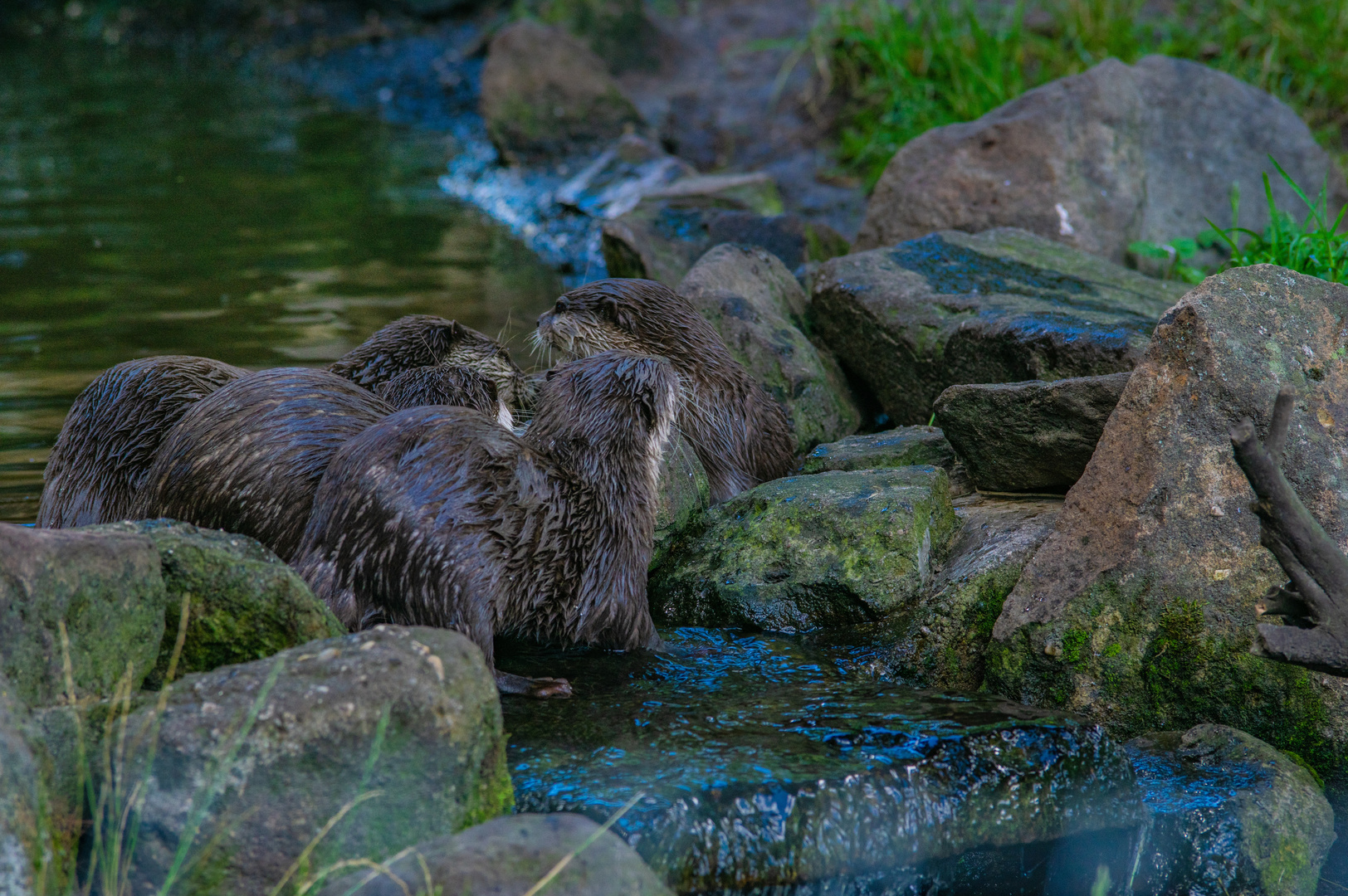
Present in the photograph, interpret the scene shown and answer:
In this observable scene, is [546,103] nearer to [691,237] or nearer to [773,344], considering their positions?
[691,237]

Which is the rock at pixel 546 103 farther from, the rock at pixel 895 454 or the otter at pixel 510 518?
the otter at pixel 510 518

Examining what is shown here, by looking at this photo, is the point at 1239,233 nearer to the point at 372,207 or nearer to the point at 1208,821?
the point at 1208,821

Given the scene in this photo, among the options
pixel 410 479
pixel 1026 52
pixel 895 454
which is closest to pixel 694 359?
pixel 895 454

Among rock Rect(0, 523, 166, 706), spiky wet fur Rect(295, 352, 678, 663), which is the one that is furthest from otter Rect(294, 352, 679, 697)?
rock Rect(0, 523, 166, 706)

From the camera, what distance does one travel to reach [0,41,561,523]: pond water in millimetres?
6539

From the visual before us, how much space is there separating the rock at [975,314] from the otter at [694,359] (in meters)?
0.64

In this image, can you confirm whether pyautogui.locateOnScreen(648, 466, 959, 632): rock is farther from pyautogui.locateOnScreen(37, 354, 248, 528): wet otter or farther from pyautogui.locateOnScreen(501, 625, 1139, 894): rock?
pyautogui.locateOnScreen(37, 354, 248, 528): wet otter

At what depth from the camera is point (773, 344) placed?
517 centimetres

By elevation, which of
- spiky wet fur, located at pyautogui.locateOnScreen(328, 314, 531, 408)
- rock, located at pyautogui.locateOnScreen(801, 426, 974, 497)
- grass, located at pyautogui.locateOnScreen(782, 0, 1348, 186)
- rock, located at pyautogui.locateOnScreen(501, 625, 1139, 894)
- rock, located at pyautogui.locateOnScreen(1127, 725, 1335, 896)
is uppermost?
grass, located at pyautogui.locateOnScreen(782, 0, 1348, 186)

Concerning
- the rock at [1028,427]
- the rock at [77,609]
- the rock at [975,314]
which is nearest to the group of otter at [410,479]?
the rock at [77,609]

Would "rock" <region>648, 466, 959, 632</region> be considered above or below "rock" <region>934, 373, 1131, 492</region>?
below

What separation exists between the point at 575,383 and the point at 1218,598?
68.5 inches

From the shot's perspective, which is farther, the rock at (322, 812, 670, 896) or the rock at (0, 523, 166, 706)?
the rock at (0, 523, 166, 706)

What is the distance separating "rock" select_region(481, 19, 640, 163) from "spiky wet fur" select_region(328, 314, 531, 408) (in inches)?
270
